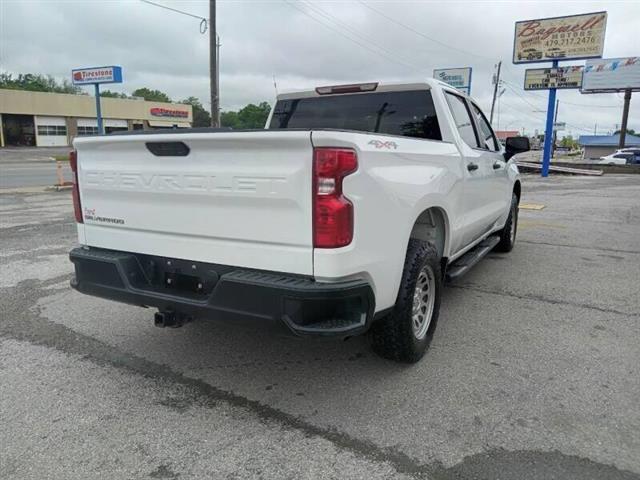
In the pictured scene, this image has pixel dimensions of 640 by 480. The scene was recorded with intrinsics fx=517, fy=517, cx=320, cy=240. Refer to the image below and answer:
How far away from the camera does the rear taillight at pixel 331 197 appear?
2617 millimetres

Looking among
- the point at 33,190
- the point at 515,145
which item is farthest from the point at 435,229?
the point at 33,190

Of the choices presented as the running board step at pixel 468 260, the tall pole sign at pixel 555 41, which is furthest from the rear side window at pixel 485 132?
the tall pole sign at pixel 555 41

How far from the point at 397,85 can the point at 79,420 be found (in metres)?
3.58

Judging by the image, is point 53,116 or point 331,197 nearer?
point 331,197

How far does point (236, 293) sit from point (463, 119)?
322 cm

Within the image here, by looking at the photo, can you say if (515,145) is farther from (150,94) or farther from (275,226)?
(150,94)

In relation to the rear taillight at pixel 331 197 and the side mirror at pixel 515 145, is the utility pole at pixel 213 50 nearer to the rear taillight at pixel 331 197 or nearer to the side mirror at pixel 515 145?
the side mirror at pixel 515 145

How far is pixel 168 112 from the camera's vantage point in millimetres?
63906

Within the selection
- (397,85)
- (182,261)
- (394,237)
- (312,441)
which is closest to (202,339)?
(182,261)

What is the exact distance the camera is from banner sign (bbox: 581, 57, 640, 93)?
43062 millimetres

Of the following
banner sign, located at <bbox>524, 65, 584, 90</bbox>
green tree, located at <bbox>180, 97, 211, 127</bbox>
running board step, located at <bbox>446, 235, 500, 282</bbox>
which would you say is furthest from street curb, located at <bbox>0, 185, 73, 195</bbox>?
green tree, located at <bbox>180, 97, 211, 127</bbox>

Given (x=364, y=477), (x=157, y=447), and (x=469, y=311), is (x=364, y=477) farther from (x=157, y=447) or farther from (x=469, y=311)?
(x=469, y=311)

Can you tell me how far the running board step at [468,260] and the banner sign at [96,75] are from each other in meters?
22.4

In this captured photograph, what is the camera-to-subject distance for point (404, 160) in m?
3.23
